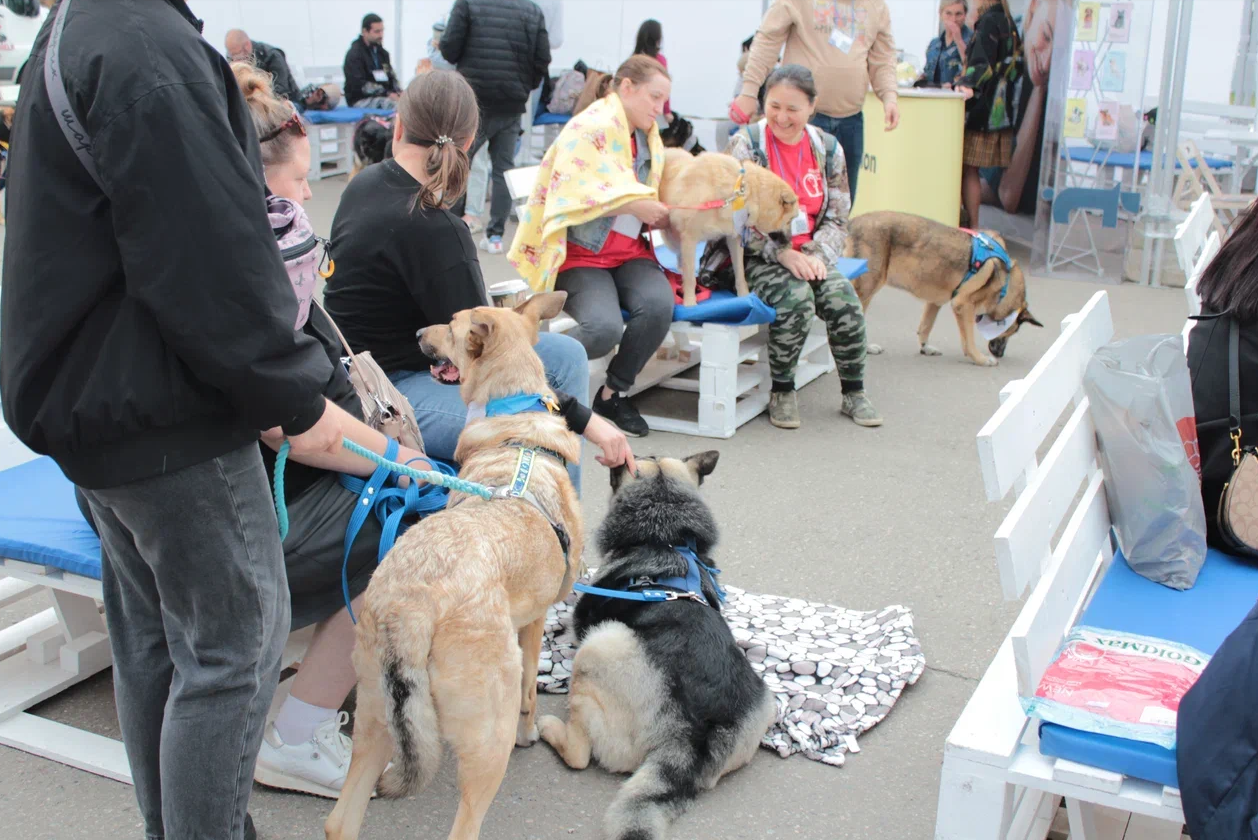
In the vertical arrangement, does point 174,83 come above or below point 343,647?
above

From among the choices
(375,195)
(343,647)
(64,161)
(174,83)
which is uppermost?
(174,83)

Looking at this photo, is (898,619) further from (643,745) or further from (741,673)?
(643,745)

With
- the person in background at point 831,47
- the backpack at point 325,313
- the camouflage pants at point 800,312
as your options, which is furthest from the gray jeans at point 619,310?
the person in background at point 831,47

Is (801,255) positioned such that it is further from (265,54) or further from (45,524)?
(265,54)

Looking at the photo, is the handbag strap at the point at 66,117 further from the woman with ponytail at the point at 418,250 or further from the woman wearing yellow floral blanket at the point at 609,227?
the woman wearing yellow floral blanket at the point at 609,227

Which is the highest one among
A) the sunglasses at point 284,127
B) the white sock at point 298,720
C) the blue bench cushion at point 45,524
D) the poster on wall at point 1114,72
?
the sunglasses at point 284,127

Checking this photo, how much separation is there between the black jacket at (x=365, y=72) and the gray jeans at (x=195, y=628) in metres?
11.9

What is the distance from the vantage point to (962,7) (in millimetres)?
9852

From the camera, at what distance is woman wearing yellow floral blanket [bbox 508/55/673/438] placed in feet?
16.1

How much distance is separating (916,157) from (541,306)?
6747 millimetres

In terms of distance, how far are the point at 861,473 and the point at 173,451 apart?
12.0ft

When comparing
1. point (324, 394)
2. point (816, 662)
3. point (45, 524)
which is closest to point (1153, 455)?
point (816, 662)

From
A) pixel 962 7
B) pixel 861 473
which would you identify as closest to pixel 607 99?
pixel 861 473

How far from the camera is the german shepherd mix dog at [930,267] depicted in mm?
6242
